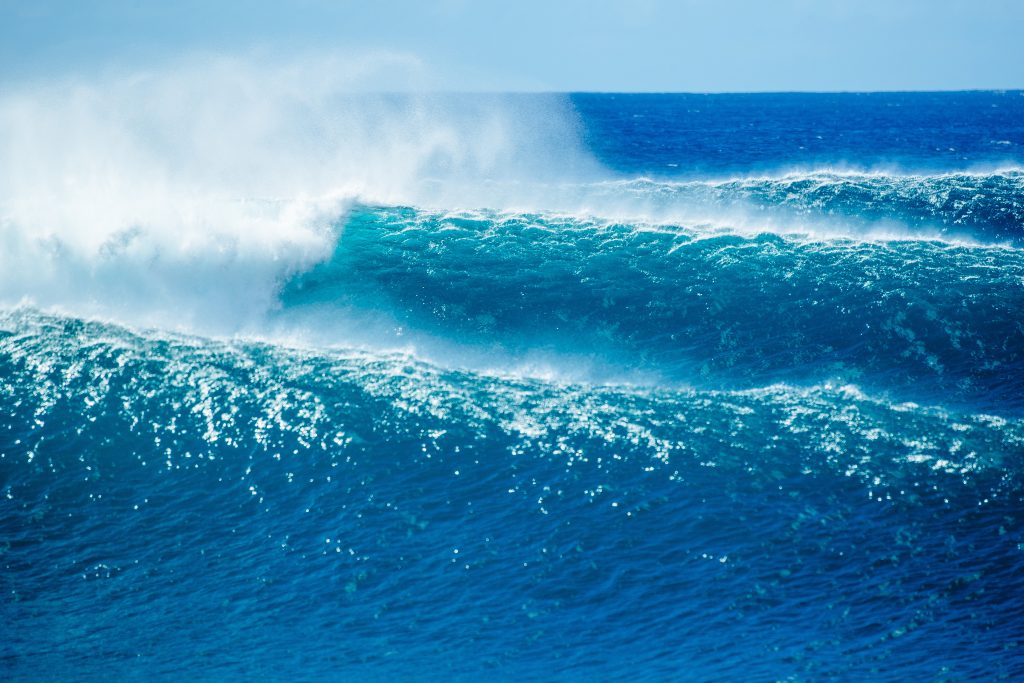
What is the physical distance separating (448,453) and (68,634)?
587 cm

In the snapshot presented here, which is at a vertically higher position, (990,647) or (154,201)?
(154,201)

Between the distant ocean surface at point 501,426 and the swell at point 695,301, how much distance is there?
98mm

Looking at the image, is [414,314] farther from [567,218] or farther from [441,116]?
[441,116]

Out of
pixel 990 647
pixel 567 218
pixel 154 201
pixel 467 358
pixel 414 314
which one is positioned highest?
pixel 154 201

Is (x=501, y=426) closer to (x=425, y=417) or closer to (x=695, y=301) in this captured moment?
(x=425, y=417)

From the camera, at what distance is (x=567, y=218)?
82.0 ft

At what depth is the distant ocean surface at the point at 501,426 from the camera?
10.9 m

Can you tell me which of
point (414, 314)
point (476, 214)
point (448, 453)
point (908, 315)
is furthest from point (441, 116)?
point (448, 453)

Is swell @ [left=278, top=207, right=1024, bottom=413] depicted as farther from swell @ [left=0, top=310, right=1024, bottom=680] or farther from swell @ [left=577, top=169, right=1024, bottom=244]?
swell @ [left=577, top=169, right=1024, bottom=244]

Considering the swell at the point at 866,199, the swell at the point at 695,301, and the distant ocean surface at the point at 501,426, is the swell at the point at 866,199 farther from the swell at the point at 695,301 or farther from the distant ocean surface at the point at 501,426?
the swell at the point at 695,301

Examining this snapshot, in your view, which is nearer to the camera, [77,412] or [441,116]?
[77,412]

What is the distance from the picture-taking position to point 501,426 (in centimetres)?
1516

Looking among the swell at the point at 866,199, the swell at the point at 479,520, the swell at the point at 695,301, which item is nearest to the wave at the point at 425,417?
the swell at the point at 479,520

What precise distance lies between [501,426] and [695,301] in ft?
23.3
